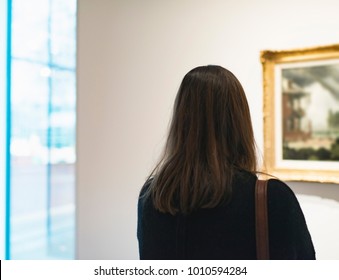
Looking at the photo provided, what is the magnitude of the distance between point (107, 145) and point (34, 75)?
3.10ft

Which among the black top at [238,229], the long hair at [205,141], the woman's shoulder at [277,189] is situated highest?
the long hair at [205,141]

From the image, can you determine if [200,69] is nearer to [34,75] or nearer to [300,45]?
[300,45]

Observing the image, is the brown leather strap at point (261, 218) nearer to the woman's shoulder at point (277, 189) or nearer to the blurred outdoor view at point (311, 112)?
the woman's shoulder at point (277, 189)

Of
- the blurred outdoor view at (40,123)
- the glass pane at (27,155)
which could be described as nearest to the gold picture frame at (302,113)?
the blurred outdoor view at (40,123)

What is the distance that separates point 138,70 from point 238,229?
52.7 inches

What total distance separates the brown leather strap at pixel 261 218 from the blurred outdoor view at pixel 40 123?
1.93 metres

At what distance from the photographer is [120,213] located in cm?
205

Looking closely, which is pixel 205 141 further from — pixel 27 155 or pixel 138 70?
pixel 27 155

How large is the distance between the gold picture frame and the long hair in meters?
0.71

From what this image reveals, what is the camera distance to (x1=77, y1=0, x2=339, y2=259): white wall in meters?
1.63

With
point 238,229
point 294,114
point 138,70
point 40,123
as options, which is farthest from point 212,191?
point 40,123

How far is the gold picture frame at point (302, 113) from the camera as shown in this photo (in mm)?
1479

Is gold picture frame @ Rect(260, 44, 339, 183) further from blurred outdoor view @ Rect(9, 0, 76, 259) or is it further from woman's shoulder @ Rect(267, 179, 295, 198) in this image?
blurred outdoor view @ Rect(9, 0, 76, 259)

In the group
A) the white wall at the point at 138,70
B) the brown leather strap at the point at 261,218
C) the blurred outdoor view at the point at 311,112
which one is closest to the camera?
the brown leather strap at the point at 261,218
